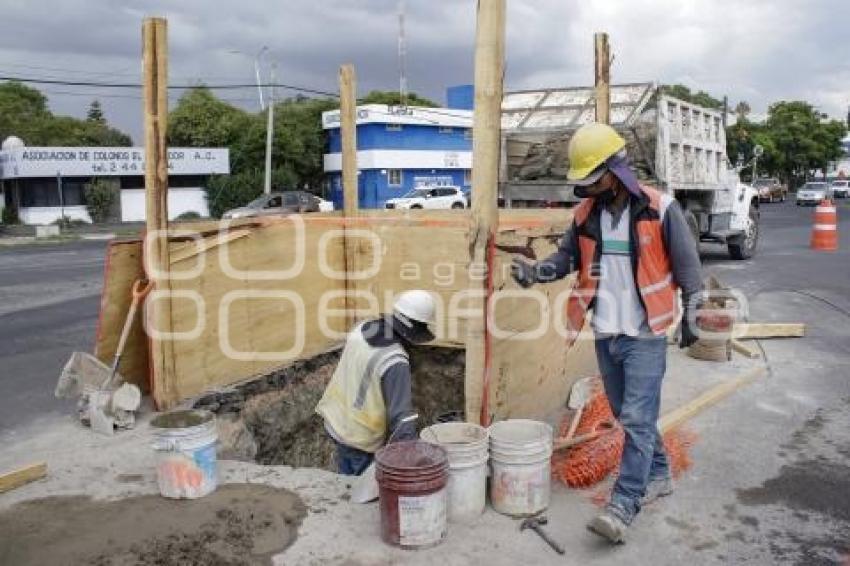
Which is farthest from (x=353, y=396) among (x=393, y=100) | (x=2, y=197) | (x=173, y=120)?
(x=393, y=100)

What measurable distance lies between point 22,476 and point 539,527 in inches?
128

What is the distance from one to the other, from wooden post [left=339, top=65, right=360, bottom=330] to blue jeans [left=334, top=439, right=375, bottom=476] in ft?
9.80

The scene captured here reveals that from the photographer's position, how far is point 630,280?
13.6 feet

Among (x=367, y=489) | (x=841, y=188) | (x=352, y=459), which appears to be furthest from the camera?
(x=841, y=188)

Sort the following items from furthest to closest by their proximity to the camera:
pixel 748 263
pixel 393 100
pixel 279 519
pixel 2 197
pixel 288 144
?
pixel 393 100
pixel 288 144
pixel 2 197
pixel 748 263
pixel 279 519

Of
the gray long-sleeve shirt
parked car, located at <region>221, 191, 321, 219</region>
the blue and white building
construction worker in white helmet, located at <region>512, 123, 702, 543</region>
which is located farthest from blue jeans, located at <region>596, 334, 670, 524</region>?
the blue and white building

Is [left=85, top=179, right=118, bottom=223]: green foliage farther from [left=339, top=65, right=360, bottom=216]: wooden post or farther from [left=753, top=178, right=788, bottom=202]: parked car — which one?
[left=753, top=178, right=788, bottom=202]: parked car

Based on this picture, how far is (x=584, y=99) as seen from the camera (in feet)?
42.5

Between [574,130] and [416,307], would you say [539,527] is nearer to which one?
[416,307]

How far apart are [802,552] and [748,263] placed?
42.2ft

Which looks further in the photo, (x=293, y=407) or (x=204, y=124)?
(x=204, y=124)

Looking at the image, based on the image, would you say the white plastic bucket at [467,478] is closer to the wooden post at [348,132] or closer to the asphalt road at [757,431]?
the asphalt road at [757,431]

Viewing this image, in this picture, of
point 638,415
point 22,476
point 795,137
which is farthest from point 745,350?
point 795,137

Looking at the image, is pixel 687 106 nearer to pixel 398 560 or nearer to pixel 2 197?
pixel 398 560
